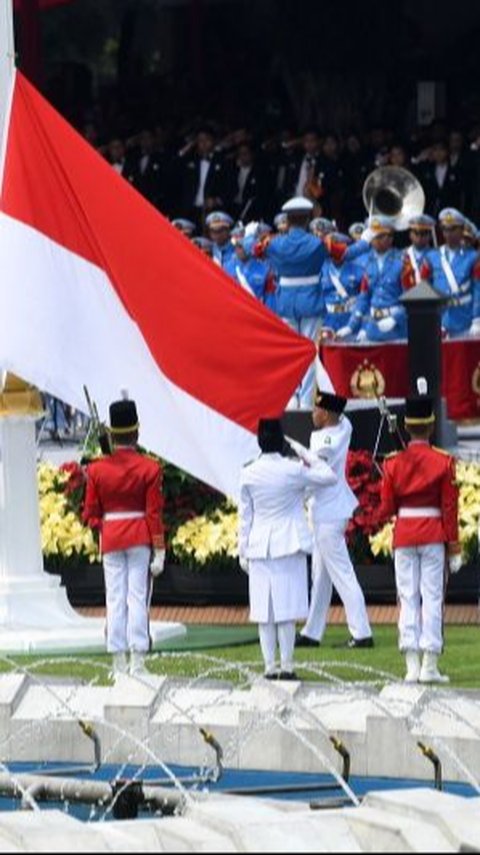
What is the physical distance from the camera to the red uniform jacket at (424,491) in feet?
60.6

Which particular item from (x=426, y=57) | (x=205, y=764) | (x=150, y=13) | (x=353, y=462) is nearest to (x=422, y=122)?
(x=426, y=57)

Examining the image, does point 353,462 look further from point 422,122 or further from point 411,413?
point 422,122

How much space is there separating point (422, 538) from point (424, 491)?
24cm

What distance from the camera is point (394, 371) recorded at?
25969 millimetres

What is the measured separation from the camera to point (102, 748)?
17016 mm

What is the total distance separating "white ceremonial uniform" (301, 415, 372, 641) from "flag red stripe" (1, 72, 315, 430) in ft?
1.41

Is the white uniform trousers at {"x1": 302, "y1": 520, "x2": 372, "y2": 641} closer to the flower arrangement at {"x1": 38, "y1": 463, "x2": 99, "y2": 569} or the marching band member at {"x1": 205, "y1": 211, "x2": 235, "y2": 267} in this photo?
the flower arrangement at {"x1": 38, "y1": 463, "x2": 99, "y2": 569}

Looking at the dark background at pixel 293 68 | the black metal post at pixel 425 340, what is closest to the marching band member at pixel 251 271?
the black metal post at pixel 425 340

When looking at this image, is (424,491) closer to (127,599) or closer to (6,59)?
(127,599)

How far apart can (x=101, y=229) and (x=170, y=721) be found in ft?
13.6

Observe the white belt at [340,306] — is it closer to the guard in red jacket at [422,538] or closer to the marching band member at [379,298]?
the marching band member at [379,298]

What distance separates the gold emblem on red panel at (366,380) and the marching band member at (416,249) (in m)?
1.81

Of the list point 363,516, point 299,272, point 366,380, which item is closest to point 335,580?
point 363,516

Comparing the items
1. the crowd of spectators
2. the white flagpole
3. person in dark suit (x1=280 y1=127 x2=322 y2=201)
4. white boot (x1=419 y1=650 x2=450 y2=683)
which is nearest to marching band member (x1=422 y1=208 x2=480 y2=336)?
the crowd of spectators
